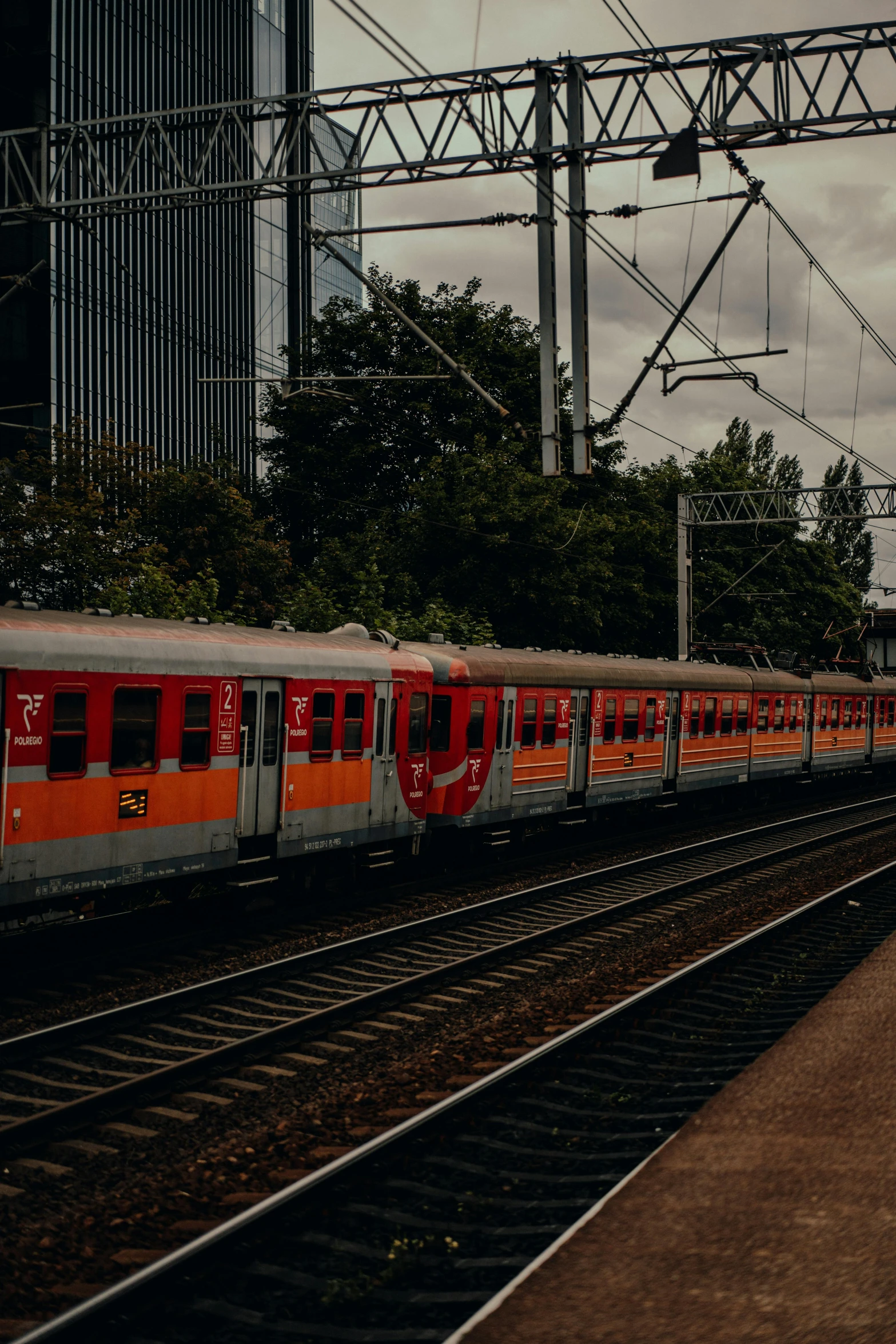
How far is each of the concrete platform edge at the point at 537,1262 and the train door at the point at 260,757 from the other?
27.9 feet

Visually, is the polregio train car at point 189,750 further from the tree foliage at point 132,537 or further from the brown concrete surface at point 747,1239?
the tree foliage at point 132,537

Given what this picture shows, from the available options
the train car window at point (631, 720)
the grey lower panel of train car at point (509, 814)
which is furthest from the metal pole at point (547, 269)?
the train car window at point (631, 720)

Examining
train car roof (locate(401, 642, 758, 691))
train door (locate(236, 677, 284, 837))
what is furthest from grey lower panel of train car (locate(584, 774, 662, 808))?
train door (locate(236, 677, 284, 837))

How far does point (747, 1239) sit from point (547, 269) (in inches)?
415

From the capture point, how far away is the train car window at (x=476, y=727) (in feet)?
68.0

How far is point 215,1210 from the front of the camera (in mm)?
6973

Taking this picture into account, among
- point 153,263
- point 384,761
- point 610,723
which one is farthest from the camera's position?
point 153,263

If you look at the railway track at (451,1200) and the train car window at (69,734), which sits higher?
the train car window at (69,734)

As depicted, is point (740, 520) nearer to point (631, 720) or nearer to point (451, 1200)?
point (631, 720)

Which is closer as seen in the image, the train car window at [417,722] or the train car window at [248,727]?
the train car window at [248,727]

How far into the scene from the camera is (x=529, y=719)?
22828mm

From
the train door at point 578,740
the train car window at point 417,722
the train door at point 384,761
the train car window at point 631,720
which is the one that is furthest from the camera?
the train car window at point 631,720

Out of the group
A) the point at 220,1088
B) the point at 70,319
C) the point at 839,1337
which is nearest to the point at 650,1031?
the point at 220,1088

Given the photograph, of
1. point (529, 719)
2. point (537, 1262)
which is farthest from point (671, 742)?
point (537, 1262)
